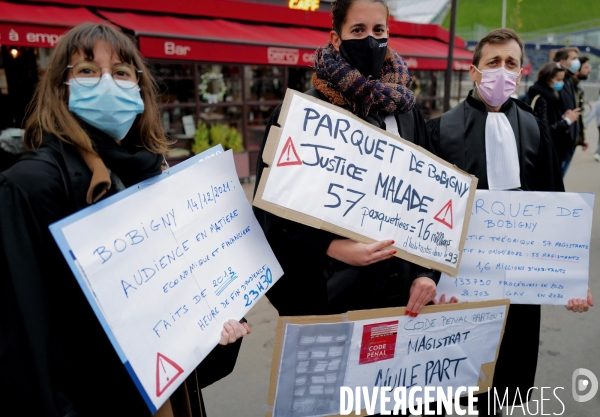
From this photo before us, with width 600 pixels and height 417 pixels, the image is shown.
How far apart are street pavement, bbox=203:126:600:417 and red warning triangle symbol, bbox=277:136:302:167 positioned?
1605 mm

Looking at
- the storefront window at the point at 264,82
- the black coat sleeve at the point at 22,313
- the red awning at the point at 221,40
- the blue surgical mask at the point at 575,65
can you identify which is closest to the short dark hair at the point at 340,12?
the black coat sleeve at the point at 22,313

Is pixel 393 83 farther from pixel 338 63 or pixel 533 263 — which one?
pixel 533 263

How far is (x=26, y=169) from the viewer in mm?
1280

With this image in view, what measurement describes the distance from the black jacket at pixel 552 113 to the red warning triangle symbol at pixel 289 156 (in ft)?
14.7

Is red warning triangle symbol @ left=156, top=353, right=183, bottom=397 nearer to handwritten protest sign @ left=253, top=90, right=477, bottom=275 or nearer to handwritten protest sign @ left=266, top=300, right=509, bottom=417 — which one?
handwritten protest sign @ left=266, top=300, right=509, bottom=417

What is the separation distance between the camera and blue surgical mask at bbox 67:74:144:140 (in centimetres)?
144

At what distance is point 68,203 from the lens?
1.34 metres

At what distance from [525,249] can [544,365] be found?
1561 millimetres

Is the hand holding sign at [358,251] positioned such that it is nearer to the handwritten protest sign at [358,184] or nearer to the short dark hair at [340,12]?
the handwritten protest sign at [358,184]

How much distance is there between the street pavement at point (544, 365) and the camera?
2.87 meters

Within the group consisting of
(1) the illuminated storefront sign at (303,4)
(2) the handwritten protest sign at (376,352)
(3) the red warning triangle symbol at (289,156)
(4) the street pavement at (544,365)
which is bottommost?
(4) the street pavement at (544,365)

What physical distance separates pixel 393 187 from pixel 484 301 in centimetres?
68

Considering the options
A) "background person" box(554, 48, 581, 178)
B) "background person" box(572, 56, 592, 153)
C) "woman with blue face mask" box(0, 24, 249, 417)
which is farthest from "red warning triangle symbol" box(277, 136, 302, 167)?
"background person" box(572, 56, 592, 153)

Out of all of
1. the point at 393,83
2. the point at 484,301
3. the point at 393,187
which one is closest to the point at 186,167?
the point at 393,187
